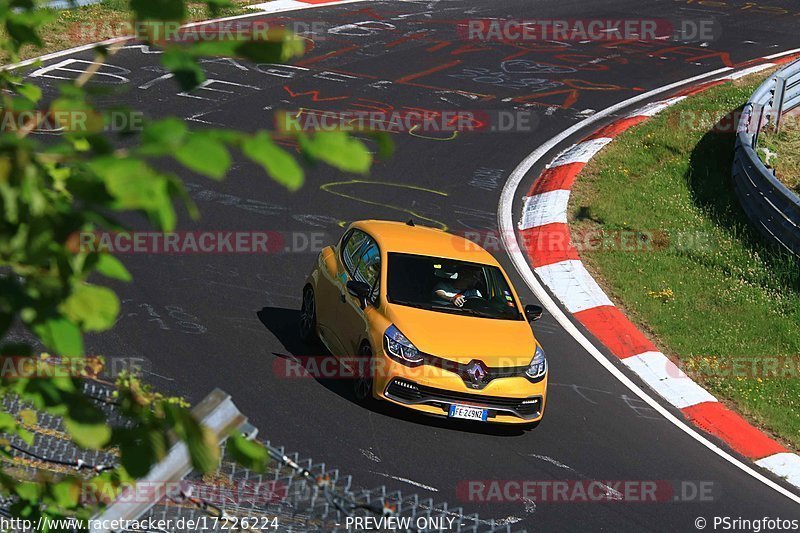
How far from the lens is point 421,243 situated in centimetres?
1144

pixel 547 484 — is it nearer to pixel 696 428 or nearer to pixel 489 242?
pixel 696 428

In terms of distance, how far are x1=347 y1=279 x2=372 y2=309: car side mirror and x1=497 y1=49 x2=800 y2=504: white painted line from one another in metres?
2.91

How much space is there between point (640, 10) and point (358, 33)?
29.8 feet

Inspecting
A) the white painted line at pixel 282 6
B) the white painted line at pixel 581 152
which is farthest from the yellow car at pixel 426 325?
the white painted line at pixel 282 6

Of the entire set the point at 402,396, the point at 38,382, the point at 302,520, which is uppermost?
the point at 38,382

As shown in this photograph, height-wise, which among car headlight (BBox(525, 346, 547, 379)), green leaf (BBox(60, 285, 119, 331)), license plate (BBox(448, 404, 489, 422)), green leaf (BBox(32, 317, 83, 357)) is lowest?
license plate (BBox(448, 404, 489, 422))

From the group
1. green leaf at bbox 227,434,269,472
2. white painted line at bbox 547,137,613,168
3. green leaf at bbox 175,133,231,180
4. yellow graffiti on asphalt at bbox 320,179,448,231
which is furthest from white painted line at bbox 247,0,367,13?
green leaf at bbox 175,133,231,180

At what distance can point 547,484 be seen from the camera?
917cm

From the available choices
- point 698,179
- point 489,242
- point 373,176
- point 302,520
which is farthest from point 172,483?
point 698,179

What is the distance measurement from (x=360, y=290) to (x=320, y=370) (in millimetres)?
984

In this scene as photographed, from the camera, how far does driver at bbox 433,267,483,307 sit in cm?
1086

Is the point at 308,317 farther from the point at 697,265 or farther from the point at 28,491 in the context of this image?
the point at 28,491

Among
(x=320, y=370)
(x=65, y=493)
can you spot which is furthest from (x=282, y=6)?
(x=65, y=493)

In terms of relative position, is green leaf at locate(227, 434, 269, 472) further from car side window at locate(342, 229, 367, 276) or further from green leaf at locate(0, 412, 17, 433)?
car side window at locate(342, 229, 367, 276)
